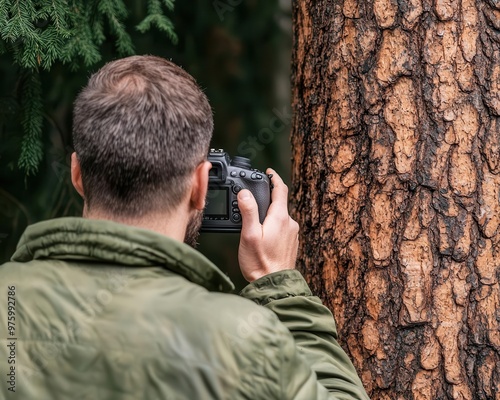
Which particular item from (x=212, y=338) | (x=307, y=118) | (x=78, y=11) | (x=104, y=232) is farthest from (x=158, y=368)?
(x=78, y=11)

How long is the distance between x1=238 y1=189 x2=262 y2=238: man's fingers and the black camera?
35 millimetres

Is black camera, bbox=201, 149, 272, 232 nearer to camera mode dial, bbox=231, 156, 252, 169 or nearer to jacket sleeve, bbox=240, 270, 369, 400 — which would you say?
camera mode dial, bbox=231, 156, 252, 169

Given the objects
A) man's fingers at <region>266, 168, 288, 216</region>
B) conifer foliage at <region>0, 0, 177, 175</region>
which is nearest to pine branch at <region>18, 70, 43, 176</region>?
conifer foliage at <region>0, 0, 177, 175</region>

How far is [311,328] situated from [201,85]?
89.1 inches

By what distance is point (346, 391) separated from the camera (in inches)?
59.0

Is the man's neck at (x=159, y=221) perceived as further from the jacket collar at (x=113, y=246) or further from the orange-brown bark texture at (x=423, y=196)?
the orange-brown bark texture at (x=423, y=196)

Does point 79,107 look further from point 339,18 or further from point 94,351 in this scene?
point 339,18

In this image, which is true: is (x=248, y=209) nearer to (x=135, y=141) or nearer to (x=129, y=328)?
(x=135, y=141)

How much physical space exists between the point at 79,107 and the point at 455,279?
3.50ft

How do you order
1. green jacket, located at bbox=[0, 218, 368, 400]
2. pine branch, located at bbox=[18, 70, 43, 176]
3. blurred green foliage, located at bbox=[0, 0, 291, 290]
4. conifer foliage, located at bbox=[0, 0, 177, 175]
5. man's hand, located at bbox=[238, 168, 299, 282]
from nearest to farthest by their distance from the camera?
green jacket, located at bbox=[0, 218, 368, 400], man's hand, located at bbox=[238, 168, 299, 282], conifer foliage, located at bbox=[0, 0, 177, 175], pine branch, located at bbox=[18, 70, 43, 176], blurred green foliage, located at bbox=[0, 0, 291, 290]

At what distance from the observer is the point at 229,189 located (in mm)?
1782

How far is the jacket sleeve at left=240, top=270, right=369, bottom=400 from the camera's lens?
1506 mm

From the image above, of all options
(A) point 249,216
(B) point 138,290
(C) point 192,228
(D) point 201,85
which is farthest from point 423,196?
(D) point 201,85

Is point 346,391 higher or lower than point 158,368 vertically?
lower
